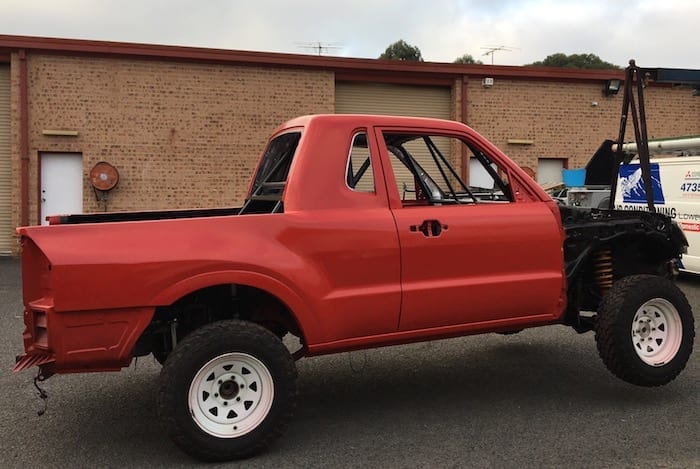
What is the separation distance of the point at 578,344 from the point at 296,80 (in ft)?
36.6

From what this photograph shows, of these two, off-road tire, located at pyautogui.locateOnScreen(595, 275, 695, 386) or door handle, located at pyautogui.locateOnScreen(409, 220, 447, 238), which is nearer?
door handle, located at pyautogui.locateOnScreen(409, 220, 447, 238)

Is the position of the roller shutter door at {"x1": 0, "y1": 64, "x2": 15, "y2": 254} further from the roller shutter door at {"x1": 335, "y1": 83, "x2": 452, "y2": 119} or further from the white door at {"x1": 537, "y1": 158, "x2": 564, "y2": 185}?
the white door at {"x1": 537, "y1": 158, "x2": 564, "y2": 185}

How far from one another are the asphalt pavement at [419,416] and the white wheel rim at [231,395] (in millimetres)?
224

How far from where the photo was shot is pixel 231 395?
360 centimetres

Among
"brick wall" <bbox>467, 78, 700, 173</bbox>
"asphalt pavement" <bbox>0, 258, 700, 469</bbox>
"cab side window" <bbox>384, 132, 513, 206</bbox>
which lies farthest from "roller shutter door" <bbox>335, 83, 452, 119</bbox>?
"cab side window" <bbox>384, 132, 513, 206</bbox>

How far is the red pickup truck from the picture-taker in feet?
11.1

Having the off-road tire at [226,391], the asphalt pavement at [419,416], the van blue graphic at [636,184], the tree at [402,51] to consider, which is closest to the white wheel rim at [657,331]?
the asphalt pavement at [419,416]

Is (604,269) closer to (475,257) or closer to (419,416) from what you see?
(475,257)

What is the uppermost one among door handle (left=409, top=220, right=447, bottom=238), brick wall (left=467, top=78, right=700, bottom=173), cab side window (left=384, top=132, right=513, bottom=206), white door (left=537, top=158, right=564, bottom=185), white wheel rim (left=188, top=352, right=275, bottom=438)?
brick wall (left=467, top=78, right=700, bottom=173)

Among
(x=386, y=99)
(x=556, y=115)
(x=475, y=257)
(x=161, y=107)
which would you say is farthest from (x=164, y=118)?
(x=475, y=257)

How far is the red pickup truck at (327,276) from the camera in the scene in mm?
3393

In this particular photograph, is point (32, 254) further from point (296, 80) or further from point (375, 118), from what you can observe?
point (296, 80)

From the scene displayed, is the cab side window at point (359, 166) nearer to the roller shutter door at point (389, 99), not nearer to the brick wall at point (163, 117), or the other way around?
the brick wall at point (163, 117)

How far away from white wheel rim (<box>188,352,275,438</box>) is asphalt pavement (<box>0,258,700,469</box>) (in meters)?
0.22
